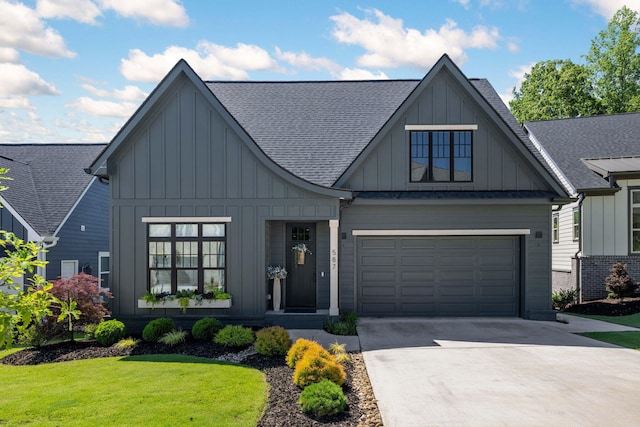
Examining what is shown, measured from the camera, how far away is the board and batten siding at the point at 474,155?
13.9 meters

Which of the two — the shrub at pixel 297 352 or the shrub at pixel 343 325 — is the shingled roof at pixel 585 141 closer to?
the shrub at pixel 343 325

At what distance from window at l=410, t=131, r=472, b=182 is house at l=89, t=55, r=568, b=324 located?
0.03 m

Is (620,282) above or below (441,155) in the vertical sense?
below

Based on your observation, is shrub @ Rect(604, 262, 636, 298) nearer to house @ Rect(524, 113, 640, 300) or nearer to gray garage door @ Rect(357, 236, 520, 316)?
house @ Rect(524, 113, 640, 300)

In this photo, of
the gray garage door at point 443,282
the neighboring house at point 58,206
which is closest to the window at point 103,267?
the neighboring house at point 58,206

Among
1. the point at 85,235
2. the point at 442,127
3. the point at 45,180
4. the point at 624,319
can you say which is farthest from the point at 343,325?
the point at 45,180

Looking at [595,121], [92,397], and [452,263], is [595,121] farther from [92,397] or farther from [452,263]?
[92,397]

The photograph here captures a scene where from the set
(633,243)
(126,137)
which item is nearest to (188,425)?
(126,137)

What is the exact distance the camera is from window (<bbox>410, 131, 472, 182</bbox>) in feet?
46.1

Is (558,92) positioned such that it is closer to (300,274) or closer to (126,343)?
(300,274)

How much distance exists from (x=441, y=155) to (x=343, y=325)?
228 inches

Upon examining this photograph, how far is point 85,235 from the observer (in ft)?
64.0

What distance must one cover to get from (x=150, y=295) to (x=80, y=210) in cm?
889

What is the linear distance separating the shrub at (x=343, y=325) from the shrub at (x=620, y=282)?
9475mm
